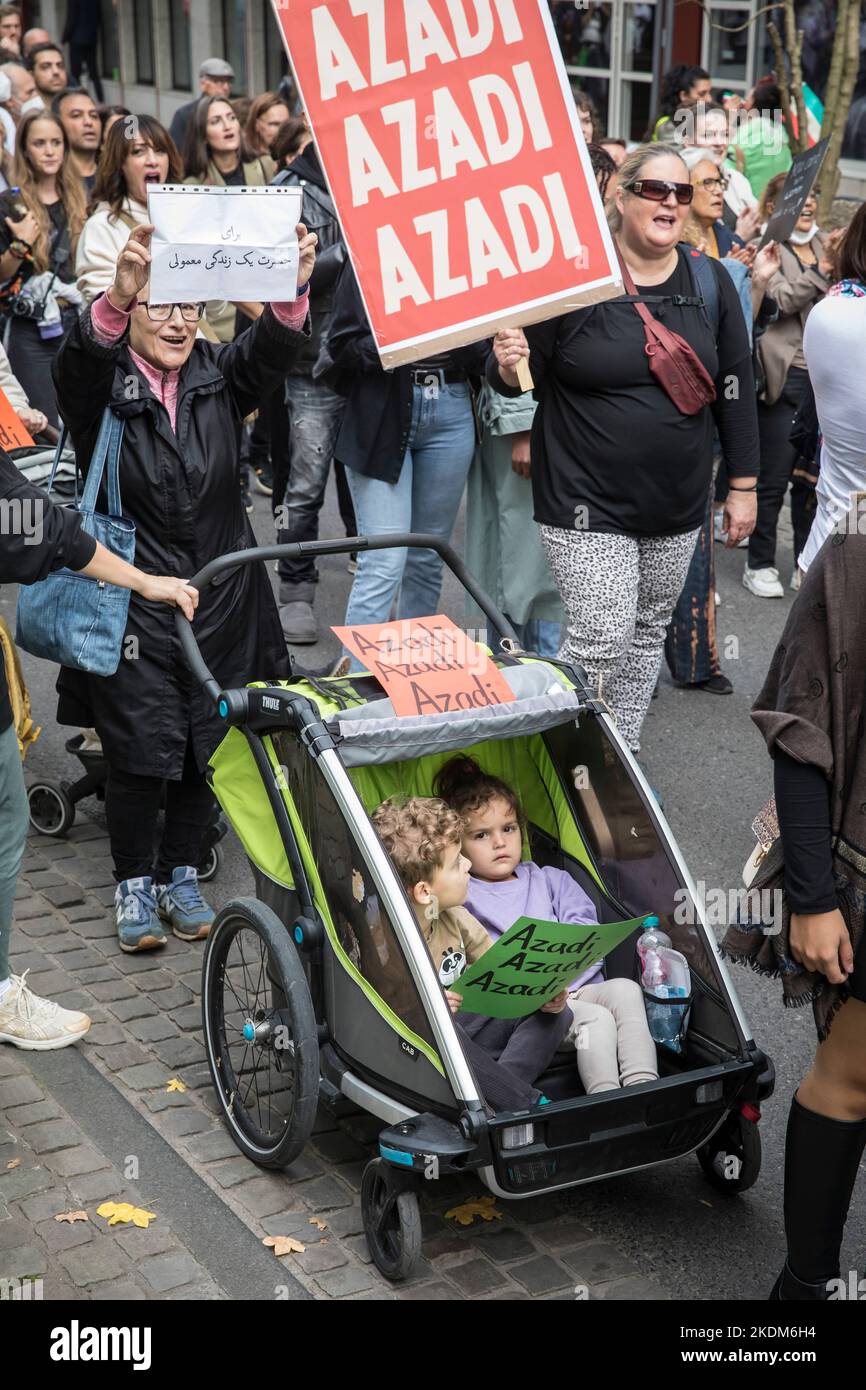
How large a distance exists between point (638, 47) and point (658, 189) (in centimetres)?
1446

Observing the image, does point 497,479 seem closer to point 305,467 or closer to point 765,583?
point 305,467

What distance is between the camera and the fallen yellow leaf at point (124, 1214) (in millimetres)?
3689

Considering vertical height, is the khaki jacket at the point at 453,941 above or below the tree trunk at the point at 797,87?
below

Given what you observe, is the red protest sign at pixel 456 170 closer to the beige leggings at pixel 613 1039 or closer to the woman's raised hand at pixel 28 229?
the beige leggings at pixel 613 1039

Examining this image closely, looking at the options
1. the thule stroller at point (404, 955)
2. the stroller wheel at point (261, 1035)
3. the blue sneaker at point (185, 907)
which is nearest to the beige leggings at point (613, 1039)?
the thule stroller at point (404, 955)

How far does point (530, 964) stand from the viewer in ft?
11.3

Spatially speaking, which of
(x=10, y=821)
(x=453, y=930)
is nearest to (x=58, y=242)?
(x=10, y=821)

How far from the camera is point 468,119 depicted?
4.54 m

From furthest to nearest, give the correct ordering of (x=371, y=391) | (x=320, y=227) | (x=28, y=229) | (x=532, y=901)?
(x=28, y=229)
(x=320, y=227)
(x=371, y=391)
(x=532, y=901)

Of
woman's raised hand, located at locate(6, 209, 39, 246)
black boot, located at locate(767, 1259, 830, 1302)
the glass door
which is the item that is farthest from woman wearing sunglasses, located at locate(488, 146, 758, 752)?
the glass door

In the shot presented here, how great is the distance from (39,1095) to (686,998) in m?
1.69

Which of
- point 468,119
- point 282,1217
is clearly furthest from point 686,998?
point 468,119

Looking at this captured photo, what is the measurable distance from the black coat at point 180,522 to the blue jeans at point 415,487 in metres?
1.40
